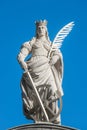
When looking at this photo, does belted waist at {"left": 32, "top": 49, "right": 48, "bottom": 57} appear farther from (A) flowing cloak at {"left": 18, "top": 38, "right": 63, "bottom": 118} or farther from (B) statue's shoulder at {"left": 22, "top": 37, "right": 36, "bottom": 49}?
(B) statue's shoulder at {"left": 22, "top": 37, "right": 36, "bottom": 49}

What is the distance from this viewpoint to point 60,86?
24.2m

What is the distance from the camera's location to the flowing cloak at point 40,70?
23.9 m

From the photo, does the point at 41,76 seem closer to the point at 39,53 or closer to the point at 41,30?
the point at 39,53

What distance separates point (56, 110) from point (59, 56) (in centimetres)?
221

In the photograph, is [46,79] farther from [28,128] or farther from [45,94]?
[28,128]

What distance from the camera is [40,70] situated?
79.3 feet

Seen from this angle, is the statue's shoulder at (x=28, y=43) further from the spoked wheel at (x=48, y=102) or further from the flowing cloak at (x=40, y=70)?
the spoked wheel at (x=48, y=102)

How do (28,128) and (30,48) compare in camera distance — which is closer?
(28,128)

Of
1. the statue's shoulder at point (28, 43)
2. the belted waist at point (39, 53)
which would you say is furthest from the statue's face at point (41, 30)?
the belted waist at point (39, 53)

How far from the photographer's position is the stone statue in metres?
23.6

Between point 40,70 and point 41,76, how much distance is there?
23cm

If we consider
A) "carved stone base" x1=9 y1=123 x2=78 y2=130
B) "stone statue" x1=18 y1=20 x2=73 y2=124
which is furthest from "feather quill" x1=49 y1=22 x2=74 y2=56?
"carved stone base" x1=9 y1=123 x2=78 y2=130

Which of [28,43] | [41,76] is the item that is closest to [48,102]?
[41,76]

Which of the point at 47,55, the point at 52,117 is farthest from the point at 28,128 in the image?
the point at 47,55
